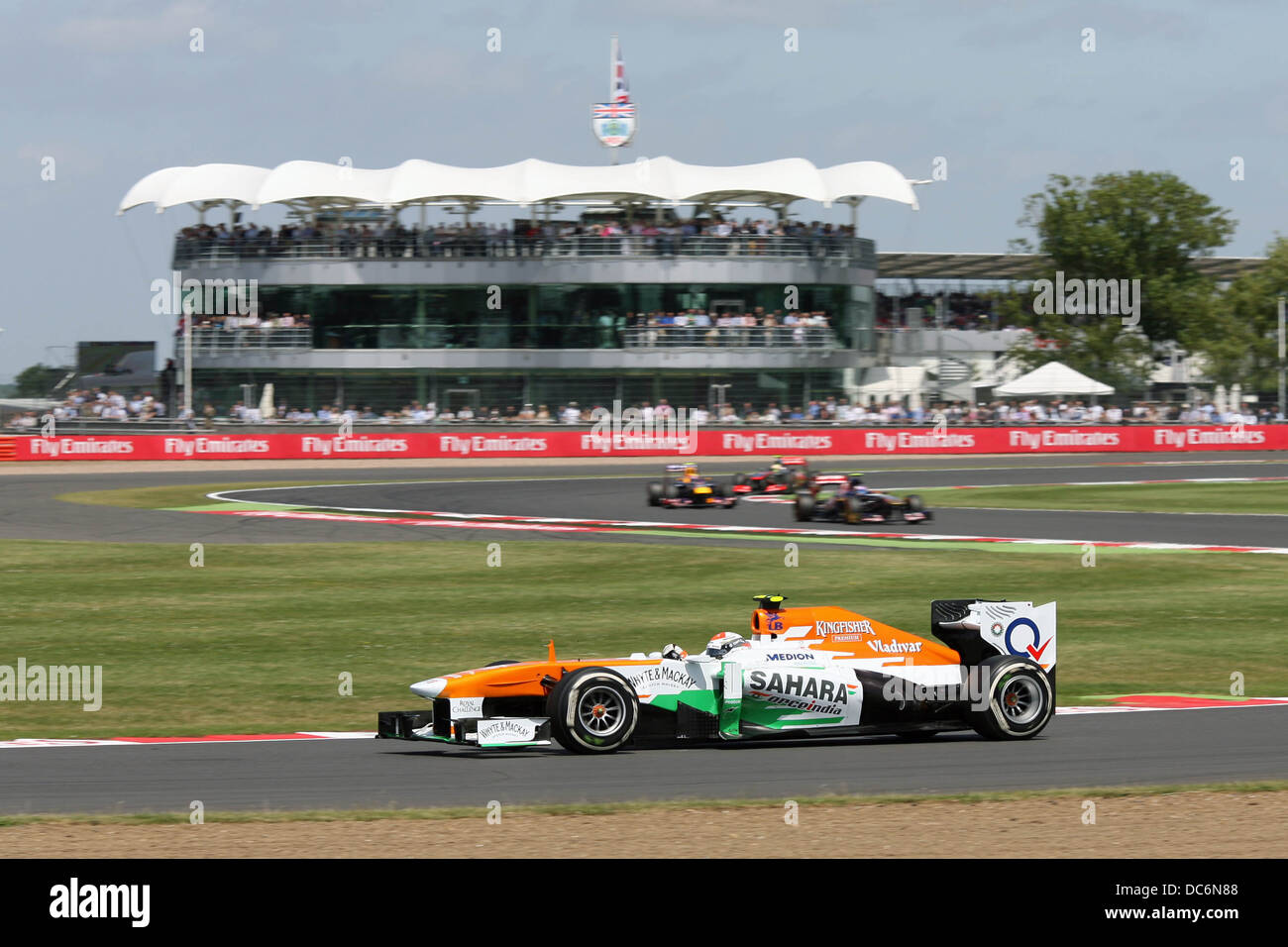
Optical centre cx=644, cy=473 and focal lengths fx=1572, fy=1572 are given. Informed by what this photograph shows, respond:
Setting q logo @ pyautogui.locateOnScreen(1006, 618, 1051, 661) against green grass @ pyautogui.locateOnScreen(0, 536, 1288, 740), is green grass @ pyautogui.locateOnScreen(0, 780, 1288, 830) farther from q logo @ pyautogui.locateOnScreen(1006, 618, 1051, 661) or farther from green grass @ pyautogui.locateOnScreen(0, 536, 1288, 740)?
green grass @ pyautogui.locateOnScreen(0, 536, 1288, 740)

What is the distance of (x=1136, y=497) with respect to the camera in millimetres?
34938

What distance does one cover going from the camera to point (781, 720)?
1038 cm

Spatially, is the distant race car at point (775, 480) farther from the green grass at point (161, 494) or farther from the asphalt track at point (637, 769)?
the asphalt track at point (637, 769)

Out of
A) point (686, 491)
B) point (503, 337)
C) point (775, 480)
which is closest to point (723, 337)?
point (503, 337)

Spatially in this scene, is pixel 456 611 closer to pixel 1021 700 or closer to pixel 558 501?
pixel 1021 700

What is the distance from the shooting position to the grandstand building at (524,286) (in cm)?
5912

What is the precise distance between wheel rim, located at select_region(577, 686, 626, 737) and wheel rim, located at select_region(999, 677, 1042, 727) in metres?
2.69

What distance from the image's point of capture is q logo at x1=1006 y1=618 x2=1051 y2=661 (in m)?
10.8

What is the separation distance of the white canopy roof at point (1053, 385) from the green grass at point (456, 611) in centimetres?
3562

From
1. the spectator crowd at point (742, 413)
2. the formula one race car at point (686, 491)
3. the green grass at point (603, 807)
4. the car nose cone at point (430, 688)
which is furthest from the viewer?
the spectator crowd at point (742, 413)

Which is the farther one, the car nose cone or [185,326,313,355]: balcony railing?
[185,326,313,355]: balcony railing

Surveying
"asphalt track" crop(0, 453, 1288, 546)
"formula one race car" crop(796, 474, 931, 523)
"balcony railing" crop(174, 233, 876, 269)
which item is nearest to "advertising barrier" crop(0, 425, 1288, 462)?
"asphalt track" crop(0, 453, 1288, 546)

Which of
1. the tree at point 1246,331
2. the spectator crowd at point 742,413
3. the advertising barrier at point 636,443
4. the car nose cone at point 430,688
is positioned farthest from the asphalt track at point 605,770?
the tree at point 1246,331

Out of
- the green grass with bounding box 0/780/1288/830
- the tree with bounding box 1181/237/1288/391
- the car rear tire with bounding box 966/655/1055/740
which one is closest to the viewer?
the green grass with bounding box 0/780/1288/830
